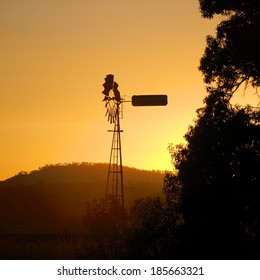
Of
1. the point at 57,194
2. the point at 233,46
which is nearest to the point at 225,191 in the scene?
the point at 233,46

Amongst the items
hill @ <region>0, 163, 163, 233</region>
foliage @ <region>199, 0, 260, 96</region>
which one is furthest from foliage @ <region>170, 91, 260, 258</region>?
hill @ <region>0, 163, 163, 233</region>

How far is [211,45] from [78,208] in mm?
87788

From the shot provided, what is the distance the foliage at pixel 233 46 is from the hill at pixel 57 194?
46950 millimetres

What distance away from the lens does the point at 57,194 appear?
11869 cm

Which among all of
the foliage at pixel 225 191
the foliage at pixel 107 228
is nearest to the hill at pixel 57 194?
the foliage at pixel 107 228

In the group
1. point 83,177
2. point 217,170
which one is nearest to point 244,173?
point 217,170

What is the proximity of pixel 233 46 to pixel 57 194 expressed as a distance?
97906mm

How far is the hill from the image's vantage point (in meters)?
87.9

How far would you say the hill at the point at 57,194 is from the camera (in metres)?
87.9

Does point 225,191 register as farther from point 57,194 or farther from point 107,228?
point 57,194

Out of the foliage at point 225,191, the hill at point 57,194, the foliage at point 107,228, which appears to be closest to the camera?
the foliage at point 225,191

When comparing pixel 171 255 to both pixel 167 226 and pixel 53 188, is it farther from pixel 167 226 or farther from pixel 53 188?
pixel 53 188

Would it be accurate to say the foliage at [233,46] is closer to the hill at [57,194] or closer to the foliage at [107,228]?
the foliage at [107,228]

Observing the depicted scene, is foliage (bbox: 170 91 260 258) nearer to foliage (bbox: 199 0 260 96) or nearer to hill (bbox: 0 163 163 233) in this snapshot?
foliage (bbox: 199 0 260 96)
